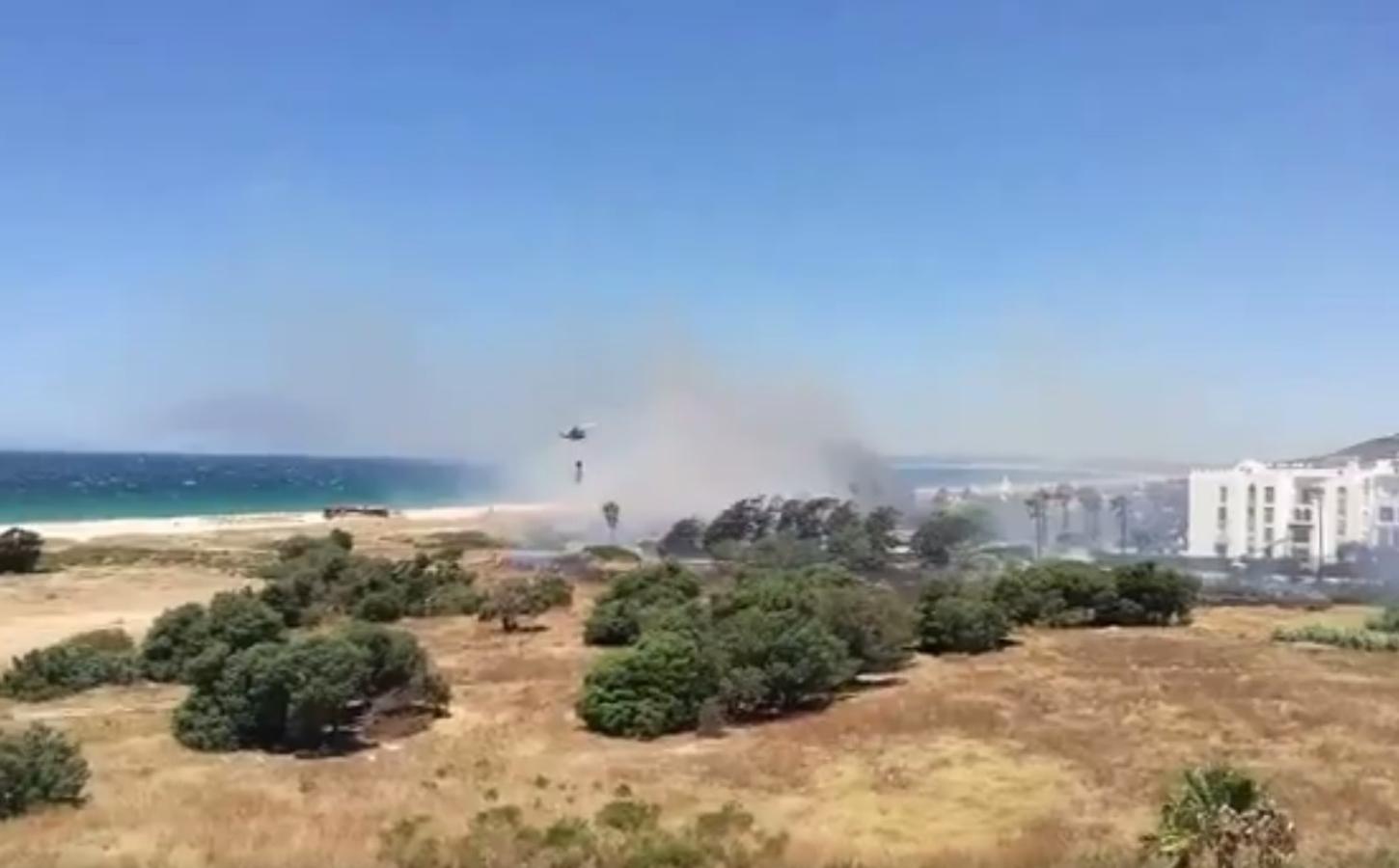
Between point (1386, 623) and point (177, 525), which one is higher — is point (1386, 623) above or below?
below

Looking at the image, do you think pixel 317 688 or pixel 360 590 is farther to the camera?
pixel 360 590

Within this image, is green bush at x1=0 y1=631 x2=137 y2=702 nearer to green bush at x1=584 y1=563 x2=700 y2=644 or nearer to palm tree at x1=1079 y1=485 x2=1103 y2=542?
green bush at x1=584 y1=563 x2=700 y2=644

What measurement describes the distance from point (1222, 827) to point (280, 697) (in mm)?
Result: 20915

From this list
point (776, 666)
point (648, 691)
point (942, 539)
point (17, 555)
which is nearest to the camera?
point (648, 691)

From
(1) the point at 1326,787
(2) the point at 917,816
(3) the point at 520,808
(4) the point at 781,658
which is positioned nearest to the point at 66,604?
(4) the point at 781,658

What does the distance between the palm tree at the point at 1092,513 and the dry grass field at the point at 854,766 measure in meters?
81.3

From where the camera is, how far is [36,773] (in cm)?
2327

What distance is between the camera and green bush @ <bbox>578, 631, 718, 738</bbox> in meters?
30.9

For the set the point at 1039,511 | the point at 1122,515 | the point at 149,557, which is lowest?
the point at 149,557

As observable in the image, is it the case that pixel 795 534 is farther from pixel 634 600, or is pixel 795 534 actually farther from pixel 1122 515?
pixel 634 600

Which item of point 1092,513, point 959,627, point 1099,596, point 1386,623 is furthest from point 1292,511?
point 959,627

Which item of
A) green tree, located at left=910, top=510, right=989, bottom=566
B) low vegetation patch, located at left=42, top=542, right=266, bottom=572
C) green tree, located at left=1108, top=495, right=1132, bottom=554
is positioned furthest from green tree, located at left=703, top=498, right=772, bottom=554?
green tree, located at left=1108, top=495, right=1132, bottom=554

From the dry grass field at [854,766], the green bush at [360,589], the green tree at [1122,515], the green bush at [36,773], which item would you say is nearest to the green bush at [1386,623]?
the dry grass field at [854,766]

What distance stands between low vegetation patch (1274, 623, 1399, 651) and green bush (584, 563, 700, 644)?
72.2ft
